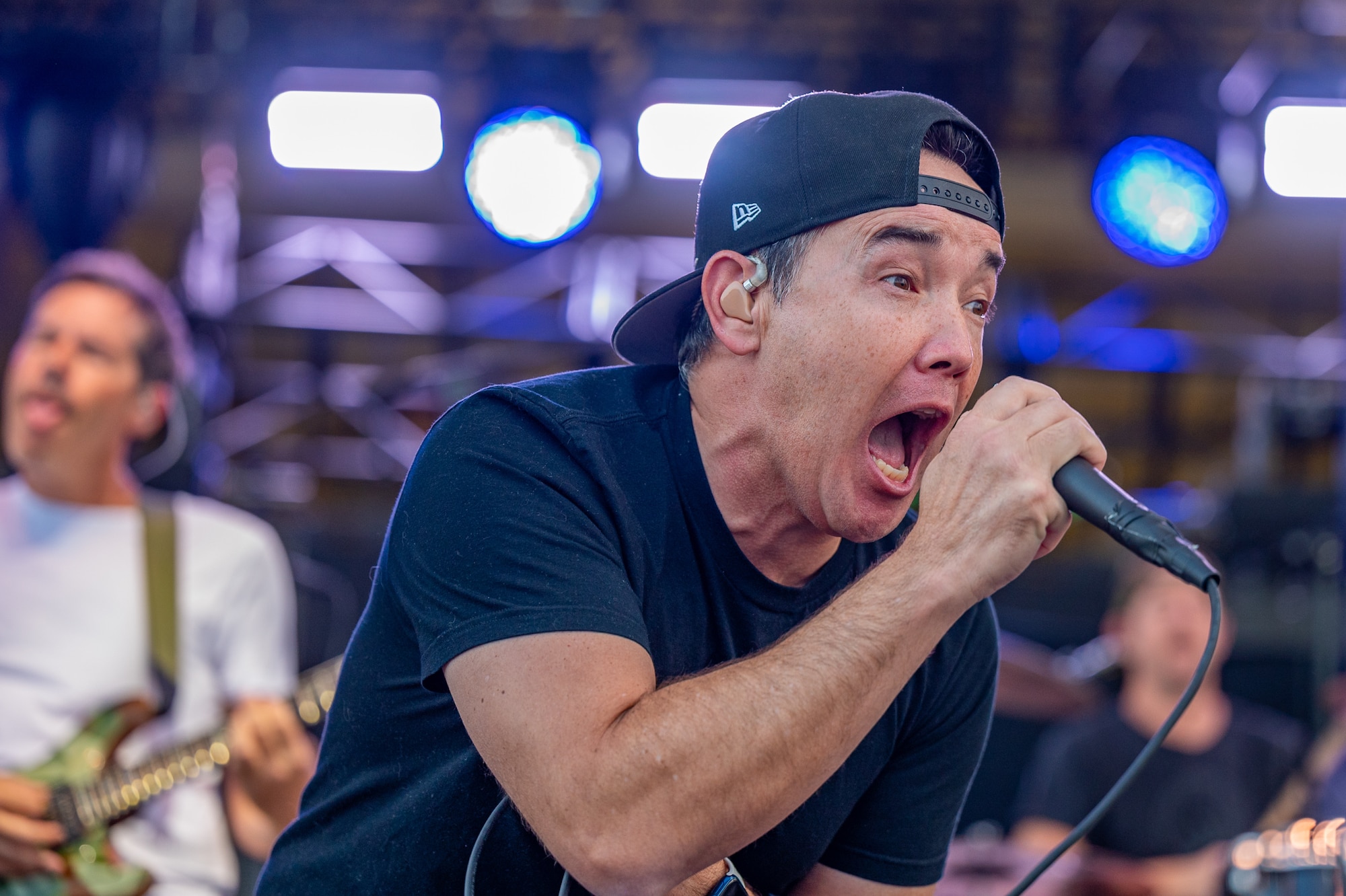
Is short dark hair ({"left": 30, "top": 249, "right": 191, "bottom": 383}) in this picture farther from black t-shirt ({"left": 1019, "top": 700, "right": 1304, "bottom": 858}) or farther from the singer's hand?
black t-shirt ({"left": 1019, "top": 700, "right": 1304, "bottom": 858})

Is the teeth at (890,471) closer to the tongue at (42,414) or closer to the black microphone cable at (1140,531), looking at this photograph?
the black microphone cable at (1140,531)

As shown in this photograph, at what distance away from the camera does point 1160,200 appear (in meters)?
5.54

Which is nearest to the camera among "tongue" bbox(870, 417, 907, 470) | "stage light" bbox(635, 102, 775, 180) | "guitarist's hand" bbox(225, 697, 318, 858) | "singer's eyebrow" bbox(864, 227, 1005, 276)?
"singer's eyebrow" bbox(864, 227, 1005, 276)

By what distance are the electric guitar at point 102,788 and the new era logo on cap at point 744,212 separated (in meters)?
2.20

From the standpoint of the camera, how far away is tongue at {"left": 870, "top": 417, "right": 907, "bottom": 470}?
5.25 ft

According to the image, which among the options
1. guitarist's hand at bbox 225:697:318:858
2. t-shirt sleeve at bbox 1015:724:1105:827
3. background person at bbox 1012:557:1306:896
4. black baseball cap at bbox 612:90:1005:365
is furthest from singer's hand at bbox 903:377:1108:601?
t-shirt sleeve at bbox 1015:724:1105:827

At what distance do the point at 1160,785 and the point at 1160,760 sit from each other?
87 mm

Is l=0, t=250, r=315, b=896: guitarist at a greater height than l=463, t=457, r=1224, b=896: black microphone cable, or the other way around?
l=463, t=457, r=1224, b=896: black microphone cable

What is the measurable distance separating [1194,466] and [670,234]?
4393mm

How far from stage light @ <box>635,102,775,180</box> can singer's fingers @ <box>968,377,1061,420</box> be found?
503 cm

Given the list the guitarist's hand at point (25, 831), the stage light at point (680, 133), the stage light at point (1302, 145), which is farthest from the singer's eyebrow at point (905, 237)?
the stage light at point (1302, 145)

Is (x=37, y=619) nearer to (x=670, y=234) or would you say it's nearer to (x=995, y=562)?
(x=995, y=562)

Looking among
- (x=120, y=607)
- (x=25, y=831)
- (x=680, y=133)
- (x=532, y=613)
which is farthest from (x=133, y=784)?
(x=680, y=133)

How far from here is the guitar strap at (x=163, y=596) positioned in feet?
11.3
